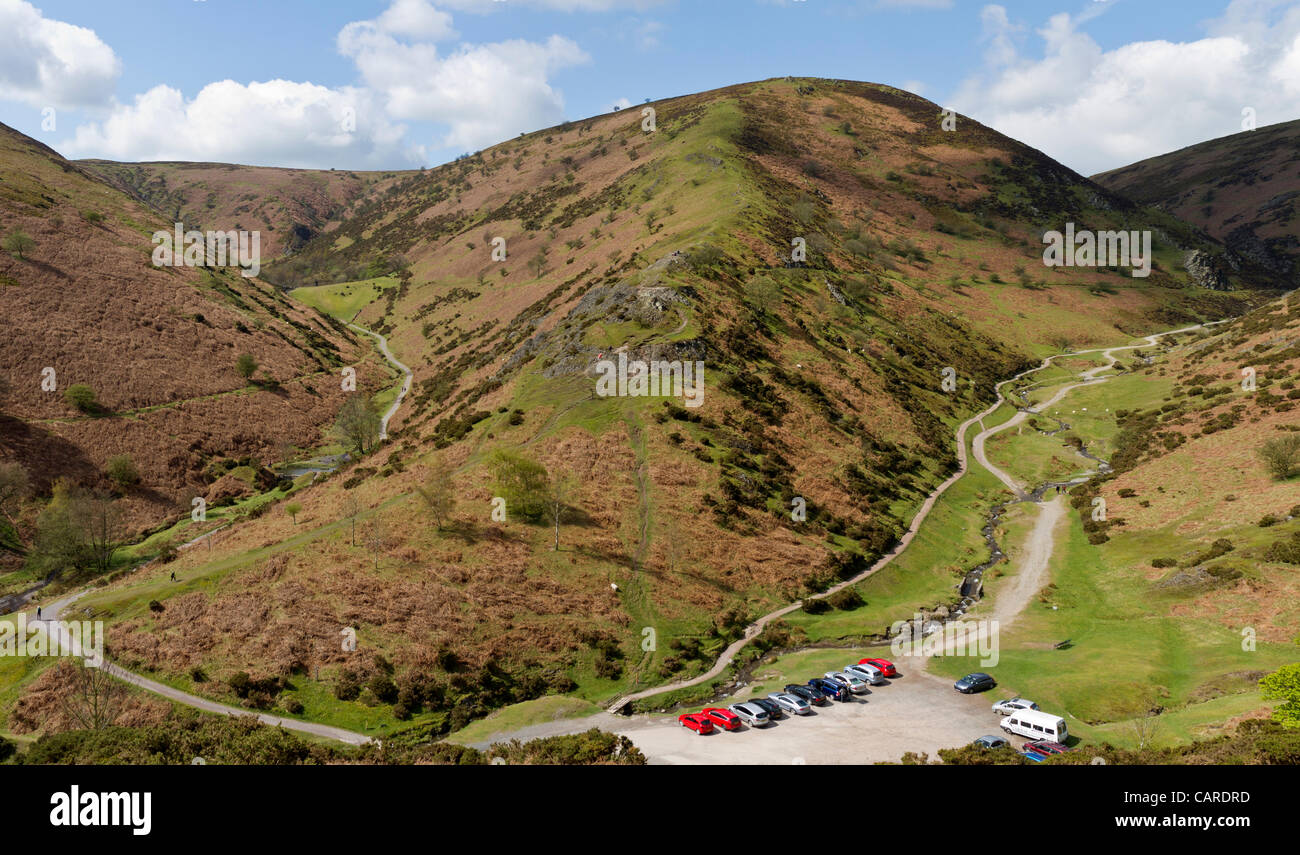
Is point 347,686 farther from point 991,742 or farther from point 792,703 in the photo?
point 991,742

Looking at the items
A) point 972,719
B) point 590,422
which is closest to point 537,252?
point 590,422

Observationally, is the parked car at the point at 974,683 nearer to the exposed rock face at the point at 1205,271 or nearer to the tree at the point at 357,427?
the tree at the point at 357,427

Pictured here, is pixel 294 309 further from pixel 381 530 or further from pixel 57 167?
pixel 381 530

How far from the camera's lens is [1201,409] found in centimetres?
8206

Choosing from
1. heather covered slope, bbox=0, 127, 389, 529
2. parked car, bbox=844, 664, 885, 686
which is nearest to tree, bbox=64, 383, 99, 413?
heather covered slope, bbox=0, 127, 389, 529

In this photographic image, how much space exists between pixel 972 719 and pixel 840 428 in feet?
163

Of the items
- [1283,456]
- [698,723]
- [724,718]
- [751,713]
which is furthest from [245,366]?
[1283,456]

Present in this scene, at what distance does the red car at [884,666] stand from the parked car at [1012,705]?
7.17 m

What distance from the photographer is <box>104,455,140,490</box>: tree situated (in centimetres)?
8562

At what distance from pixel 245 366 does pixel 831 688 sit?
4871 inches

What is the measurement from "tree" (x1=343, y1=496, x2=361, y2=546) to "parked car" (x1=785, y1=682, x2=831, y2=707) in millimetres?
39038

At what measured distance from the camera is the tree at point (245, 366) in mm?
119312

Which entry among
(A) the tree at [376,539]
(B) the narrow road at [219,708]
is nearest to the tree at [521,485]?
(A) the tree at [376,539]
